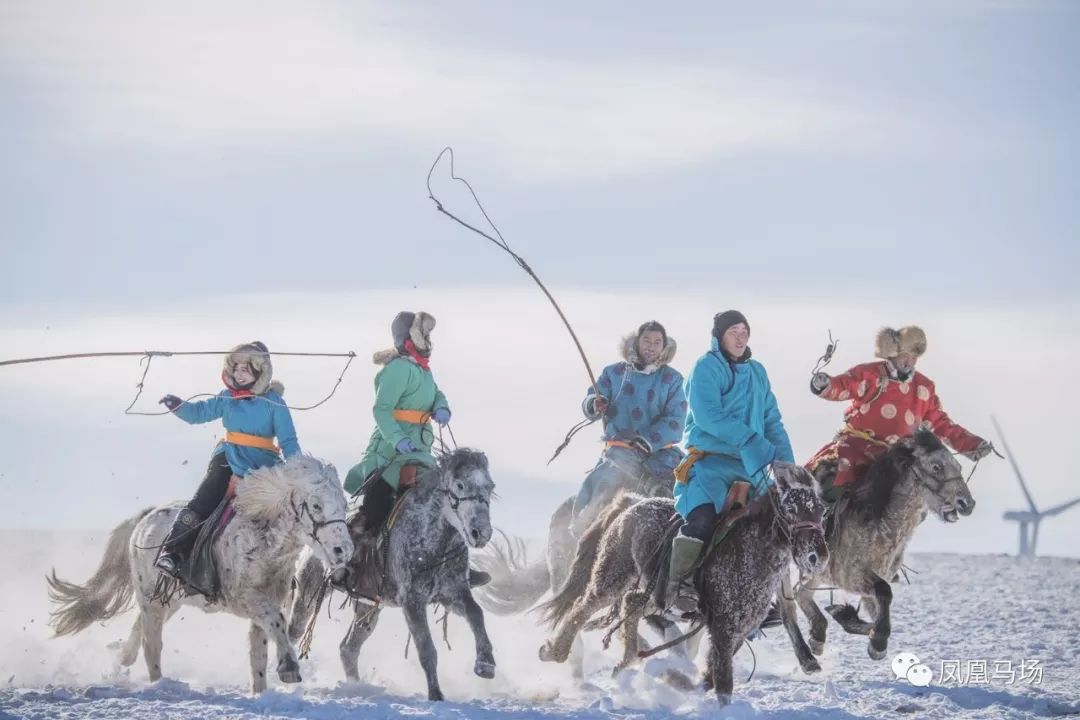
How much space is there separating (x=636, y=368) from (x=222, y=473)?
4.28 metres

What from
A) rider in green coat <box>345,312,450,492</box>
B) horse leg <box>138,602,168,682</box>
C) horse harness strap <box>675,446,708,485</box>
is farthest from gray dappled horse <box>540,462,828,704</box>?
horse leg <box>138,602,168,682</box>

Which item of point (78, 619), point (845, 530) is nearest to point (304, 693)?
point (78, 619)

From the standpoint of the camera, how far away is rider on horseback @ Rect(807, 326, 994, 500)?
42.4ft

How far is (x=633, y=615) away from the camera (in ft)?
37.6

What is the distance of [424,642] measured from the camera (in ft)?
36.9

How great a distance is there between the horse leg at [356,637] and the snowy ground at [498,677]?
0.20 m

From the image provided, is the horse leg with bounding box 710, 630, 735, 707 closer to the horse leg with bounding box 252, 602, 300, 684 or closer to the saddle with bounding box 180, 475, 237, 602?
the horse leg with bounding box 252, 602, 300, 684

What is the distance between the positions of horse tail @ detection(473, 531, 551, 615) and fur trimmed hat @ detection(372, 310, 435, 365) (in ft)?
10.8

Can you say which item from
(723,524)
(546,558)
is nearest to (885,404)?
(723,524)

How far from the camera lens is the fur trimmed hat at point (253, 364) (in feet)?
38.7

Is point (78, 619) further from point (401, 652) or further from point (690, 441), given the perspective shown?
point (690, 441)

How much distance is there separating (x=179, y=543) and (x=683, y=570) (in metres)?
3.86

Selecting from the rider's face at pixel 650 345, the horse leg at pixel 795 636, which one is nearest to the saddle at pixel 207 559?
the horse leg at pixel 795 636

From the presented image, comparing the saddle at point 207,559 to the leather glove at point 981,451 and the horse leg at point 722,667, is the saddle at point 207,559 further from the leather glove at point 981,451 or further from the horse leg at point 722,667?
the leather glove at point 981,451
